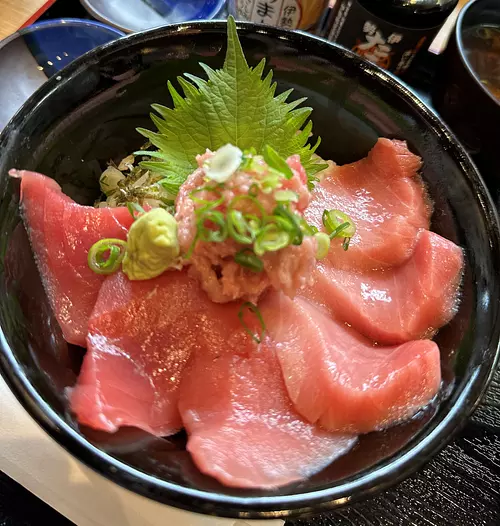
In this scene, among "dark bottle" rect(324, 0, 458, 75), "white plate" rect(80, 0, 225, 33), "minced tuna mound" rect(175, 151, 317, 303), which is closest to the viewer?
"minced tuna mound" rect(175, 151, 317, 303)

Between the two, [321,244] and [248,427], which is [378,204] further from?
[248,427]

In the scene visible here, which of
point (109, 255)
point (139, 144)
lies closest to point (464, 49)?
point (139, 144)

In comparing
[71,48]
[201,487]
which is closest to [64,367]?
[201,487]

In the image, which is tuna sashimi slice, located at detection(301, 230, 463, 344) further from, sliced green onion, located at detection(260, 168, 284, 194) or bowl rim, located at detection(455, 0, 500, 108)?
bowl rim, located at detection(455, 0, 500, 108)

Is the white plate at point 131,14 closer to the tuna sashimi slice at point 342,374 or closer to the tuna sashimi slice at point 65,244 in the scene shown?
the tuna sashimi slice at point 65,244

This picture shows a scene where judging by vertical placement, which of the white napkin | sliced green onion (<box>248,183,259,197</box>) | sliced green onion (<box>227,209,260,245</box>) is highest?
sliced green onion (<box>248,183,259,197</box>)

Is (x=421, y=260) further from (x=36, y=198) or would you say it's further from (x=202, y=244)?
(x=36, y=198)

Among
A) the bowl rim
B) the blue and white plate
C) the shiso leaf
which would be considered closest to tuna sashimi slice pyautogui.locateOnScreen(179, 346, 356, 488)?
the shiso leaf
